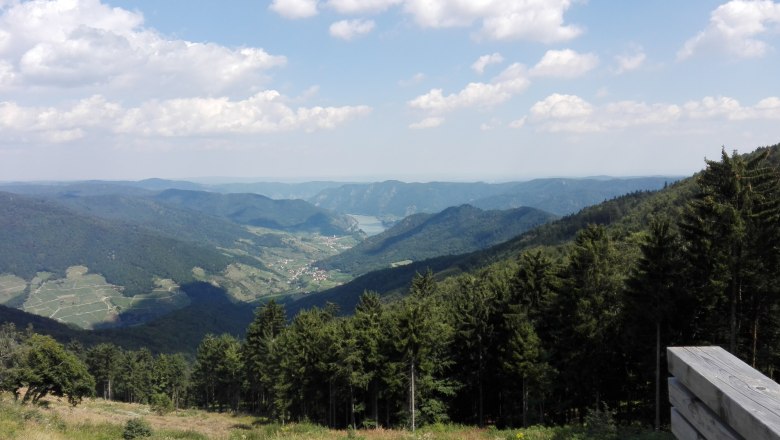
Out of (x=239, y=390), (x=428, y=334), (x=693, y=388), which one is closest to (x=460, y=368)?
(x=428, y=334)

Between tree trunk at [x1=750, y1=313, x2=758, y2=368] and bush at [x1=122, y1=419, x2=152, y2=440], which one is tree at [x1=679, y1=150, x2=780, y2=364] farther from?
bush at [x1=122, y1=419, x2=152, y2=440]

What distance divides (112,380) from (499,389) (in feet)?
312

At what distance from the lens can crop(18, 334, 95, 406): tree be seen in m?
50.8

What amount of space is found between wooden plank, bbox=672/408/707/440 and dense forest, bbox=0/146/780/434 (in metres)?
23.9

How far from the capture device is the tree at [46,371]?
5081 cm

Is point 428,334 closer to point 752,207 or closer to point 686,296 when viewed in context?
point 686,296

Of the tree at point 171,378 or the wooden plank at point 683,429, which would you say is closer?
the wooden plank at point 683,429

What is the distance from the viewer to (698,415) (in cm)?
296

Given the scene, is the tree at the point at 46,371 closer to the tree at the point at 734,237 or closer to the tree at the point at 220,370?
the tree at the point at 220,370

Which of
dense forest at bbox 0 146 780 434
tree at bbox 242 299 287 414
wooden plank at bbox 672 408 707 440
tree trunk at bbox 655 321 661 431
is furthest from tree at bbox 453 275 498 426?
wooden plank at bbox 672 408 707 440

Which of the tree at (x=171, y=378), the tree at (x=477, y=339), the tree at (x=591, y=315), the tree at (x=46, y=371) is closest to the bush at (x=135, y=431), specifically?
the tree at (x=591, y=315)

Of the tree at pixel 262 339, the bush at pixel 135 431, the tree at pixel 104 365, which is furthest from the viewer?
the tree at pixel 104 365

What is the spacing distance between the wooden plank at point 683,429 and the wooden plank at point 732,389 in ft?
0.89

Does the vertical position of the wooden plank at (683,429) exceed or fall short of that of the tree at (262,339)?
it exceeds it
